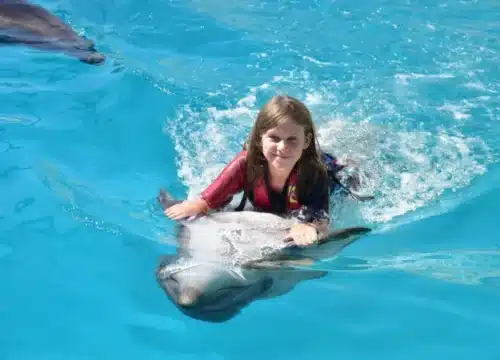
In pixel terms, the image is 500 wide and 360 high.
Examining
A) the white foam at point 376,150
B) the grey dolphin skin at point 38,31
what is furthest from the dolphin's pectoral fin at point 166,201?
the grey dolphin skin at point 38,31

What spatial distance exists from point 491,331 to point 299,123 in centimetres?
156

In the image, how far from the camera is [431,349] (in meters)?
3.47

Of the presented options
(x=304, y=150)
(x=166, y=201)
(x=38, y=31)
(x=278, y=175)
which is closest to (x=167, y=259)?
(x=166, y=201)

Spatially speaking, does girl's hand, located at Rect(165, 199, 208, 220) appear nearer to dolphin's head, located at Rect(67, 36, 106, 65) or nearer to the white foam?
the white foam

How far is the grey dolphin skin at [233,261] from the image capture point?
11.7 feet

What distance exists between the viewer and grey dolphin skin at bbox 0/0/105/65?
772cm

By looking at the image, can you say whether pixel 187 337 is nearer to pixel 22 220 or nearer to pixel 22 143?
pixel 22 220

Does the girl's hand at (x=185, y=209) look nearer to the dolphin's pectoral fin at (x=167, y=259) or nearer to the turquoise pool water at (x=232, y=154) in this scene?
the turquoise pool water at (x=232, y=154)

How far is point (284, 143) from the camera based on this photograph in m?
4.10

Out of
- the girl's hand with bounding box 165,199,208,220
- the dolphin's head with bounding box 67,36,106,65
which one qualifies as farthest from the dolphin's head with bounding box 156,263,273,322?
the dolphin's head with bounding box 67,36,106,65

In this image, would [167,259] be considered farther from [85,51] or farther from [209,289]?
[85,51]

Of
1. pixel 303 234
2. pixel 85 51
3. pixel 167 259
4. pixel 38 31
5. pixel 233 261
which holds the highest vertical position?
pixel 38 31

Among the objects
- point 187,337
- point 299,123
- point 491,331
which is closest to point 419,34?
point 299,123

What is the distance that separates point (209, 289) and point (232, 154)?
2.54 metres
